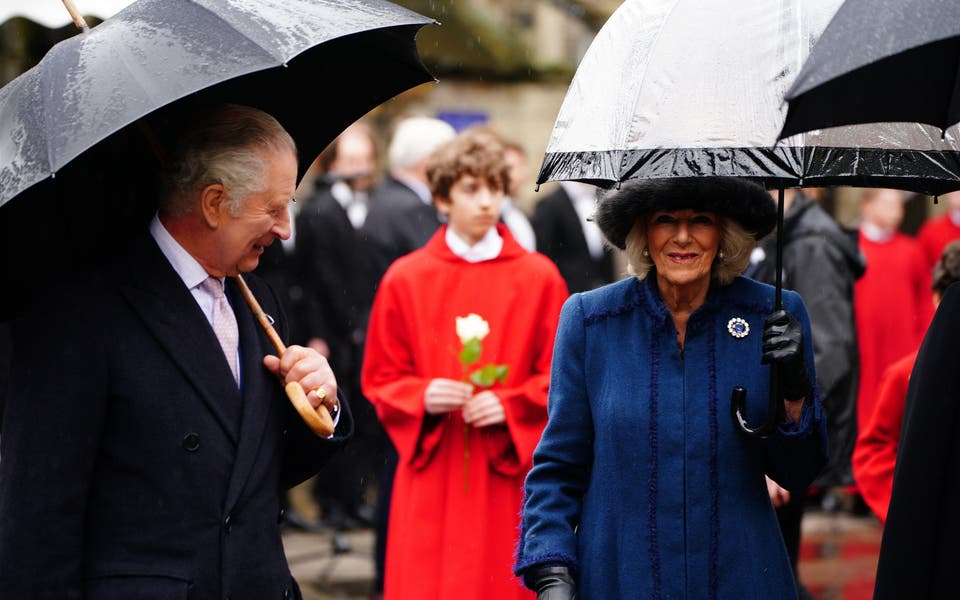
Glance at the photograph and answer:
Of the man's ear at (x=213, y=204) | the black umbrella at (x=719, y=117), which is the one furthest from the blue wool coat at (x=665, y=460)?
the man's ear at (x=213, y=204)

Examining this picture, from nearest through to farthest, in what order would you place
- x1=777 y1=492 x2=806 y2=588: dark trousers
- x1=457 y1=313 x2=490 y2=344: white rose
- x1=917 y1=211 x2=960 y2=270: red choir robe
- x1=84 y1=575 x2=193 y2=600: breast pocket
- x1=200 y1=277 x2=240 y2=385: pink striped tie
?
x1=84 y1=575 x2=193 y2=600: breast pocket < x1=200 y1=277 x2=240 y2=385: pink striped tie < x1=457 y1=313 x2=490 y2=344: white rose < x1=777 y1=492 x2=806 y2=588: dark trousers < x1=917 y1=211 x2=960 y2=270: red choir robe

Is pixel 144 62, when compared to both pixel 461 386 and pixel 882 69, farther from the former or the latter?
pixel 461 386

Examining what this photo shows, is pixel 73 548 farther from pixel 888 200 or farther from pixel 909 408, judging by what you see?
pixel 888 200

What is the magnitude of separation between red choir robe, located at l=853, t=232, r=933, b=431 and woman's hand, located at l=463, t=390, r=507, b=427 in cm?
471

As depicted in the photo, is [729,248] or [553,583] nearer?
[553,583]

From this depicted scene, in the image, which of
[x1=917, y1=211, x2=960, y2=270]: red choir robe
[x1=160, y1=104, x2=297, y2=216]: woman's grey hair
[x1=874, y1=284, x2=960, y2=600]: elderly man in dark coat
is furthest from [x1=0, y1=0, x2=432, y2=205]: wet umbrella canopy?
[x1=917, y1=211, x2=960, y2=270]: red choir robe

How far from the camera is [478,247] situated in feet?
18.7

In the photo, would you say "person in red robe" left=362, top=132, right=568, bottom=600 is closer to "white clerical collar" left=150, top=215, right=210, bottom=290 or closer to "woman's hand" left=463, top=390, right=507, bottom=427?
"woman's hand" left=463, top=390, right=507, bottom=427

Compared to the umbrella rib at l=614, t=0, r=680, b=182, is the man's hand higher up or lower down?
lower down

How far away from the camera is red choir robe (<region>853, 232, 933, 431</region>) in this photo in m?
9.61

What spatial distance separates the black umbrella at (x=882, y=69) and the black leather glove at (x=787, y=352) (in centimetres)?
63

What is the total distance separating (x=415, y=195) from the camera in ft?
27.6

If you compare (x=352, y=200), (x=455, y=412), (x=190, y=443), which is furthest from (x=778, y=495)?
(x=352, y=200)

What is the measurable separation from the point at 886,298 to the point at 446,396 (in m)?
5.62
